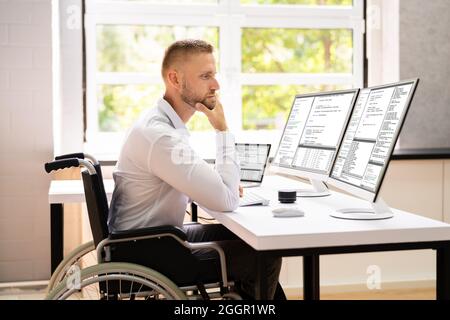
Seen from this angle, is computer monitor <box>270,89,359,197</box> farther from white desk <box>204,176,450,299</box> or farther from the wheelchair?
the wheelchair

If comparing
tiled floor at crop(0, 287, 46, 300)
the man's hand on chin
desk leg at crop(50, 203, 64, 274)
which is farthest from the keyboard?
tiled floor at crop(0, 287, 46, 300)

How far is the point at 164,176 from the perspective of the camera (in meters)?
2.03

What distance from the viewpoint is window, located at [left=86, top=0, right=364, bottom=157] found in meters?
4.15

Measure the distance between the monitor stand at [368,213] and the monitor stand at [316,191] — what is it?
47 centimetres

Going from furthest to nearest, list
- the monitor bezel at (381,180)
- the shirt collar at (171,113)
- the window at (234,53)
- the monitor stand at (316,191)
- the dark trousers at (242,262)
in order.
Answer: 1. the window at (234,53)
2. the monitor stand at (316,191)
3. the shirt collar at (171,113)
4. the dark trousers at (242,262)
5. the monitor bezel at (381,180)

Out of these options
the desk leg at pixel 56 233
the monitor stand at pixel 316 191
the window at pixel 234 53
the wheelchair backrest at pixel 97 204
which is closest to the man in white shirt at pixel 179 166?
the wheelchair backrest at pixel 97 204

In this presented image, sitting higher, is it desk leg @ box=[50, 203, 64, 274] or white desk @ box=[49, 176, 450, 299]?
white desk @ box=[49, 176, 450, 299]

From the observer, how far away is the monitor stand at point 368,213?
2.01 metres

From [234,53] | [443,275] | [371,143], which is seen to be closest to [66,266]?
[371,143]

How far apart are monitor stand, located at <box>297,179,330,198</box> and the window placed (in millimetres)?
1589

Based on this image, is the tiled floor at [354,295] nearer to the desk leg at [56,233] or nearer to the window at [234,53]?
the desk leg at [56,233]

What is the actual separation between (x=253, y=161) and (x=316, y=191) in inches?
17.3

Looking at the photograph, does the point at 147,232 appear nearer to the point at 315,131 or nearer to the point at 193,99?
the point at 193,99
